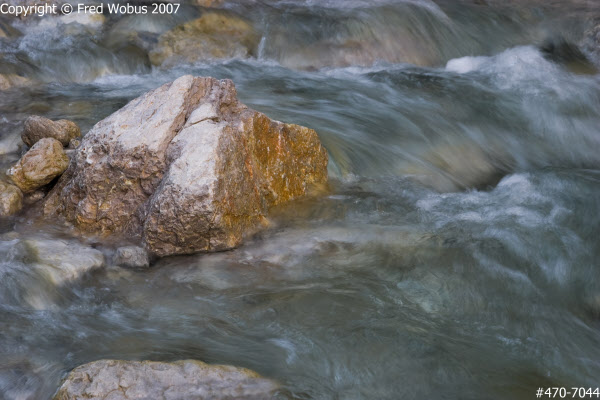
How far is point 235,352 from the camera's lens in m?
3.29

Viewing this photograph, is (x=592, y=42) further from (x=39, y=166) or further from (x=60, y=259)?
(x=60, y=259)

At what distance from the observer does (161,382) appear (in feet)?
9.12

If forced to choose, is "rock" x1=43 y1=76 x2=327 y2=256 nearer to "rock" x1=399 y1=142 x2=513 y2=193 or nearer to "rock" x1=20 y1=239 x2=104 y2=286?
"rock" x1=20 y1=239 x2=104 y2=286

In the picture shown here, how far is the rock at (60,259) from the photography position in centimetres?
385

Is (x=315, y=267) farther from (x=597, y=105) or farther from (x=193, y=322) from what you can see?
(x=597, y=105)

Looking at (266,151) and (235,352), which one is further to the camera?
(266,151)

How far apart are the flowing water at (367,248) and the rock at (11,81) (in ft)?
0.61

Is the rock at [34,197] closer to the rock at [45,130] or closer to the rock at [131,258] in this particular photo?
the rock at [45,130]

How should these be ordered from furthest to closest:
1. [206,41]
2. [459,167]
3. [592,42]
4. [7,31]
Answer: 1. [592,42]
2. [7,31]
3. [206,41]
4. [459,167]

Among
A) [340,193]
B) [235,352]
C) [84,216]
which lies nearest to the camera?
[235,352]

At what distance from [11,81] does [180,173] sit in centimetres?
450

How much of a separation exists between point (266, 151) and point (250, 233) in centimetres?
75

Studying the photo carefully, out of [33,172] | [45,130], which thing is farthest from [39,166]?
[45,130]

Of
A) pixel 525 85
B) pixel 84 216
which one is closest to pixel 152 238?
pixel 84 216
